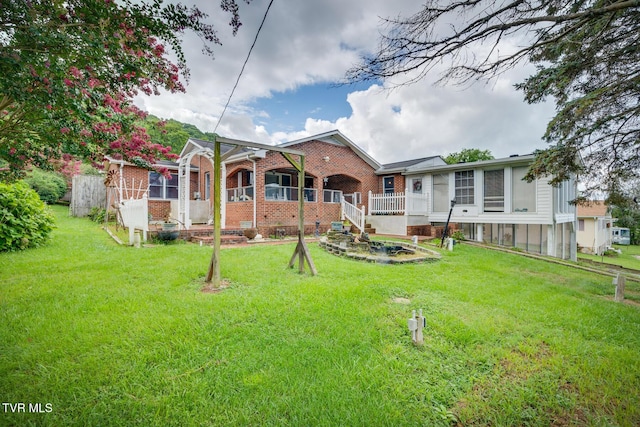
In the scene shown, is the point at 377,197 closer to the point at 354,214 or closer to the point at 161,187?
the point at 354,214

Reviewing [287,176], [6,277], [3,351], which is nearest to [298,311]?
[3,351]

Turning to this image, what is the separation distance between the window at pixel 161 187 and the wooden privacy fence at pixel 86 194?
5.03 m

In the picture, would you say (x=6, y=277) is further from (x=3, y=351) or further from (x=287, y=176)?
(x=287, y=176)

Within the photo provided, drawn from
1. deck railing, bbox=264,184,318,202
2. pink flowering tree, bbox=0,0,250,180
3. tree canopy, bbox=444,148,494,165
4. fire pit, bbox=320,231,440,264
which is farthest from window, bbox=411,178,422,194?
tree canopy, bbox=444,148,494,165

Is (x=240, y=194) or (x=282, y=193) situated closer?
(x=282, y=193)

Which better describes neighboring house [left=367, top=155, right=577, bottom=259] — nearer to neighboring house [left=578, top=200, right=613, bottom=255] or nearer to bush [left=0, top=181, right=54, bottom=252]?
neighboring house [left=578, top=200, right=613, bottom=255]

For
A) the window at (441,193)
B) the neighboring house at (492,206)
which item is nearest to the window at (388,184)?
the neighboring house at (492,206)

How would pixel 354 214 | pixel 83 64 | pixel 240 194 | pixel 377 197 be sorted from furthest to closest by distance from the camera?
pixel 377 197, pixel 354 214, pixel 240 194, pixel 83 64

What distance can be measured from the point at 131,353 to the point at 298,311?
1.84 metres

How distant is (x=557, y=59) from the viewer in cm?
572

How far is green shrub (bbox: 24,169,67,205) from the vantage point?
17594 mm

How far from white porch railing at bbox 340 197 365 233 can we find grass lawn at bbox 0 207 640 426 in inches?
334

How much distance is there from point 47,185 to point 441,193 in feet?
82.0

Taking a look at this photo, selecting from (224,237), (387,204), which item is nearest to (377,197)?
(387,204)
